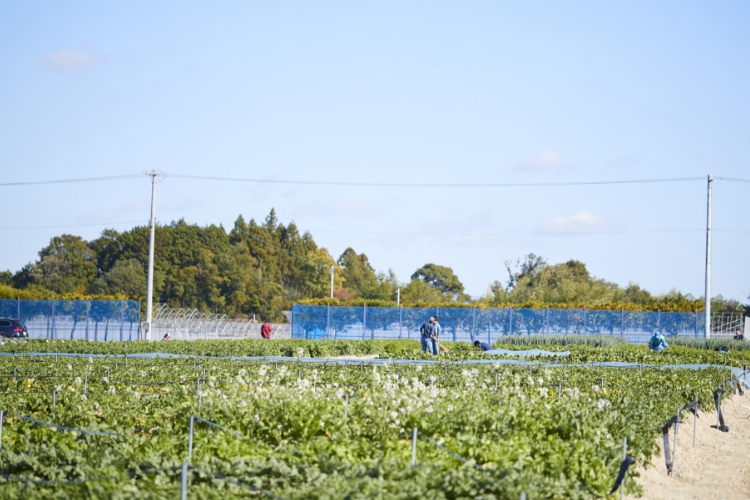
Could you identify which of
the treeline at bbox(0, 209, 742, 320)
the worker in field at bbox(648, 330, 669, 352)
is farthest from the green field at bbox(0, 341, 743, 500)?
the treeline at bbox(0, 209, 742, 320)

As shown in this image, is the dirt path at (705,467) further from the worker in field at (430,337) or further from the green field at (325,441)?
the worker in field at (430,337)

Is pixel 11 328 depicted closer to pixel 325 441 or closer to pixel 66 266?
pixel 325 441

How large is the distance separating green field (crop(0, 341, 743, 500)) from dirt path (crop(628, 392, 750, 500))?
45cm

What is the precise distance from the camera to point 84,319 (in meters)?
42.5

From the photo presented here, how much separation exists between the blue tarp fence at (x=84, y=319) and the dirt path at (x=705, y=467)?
32.1 metres

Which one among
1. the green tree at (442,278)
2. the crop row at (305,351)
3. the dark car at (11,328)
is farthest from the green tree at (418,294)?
the crop row at (305,351)

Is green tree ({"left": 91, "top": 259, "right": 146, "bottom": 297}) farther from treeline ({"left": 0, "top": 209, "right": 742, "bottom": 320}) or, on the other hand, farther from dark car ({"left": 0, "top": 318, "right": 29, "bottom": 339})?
dark car ({"left": 0, "top": 318, "right": 29, "bottom": 339})

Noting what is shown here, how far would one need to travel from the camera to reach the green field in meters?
6.82

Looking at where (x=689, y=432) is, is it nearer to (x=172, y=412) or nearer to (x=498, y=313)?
(x=172, y=412)

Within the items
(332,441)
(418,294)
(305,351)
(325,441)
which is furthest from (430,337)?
(418,294)

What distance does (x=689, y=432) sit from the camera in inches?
551

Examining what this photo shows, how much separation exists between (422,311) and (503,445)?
36.1 metres

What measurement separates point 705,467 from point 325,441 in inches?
244

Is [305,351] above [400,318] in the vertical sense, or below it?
below
